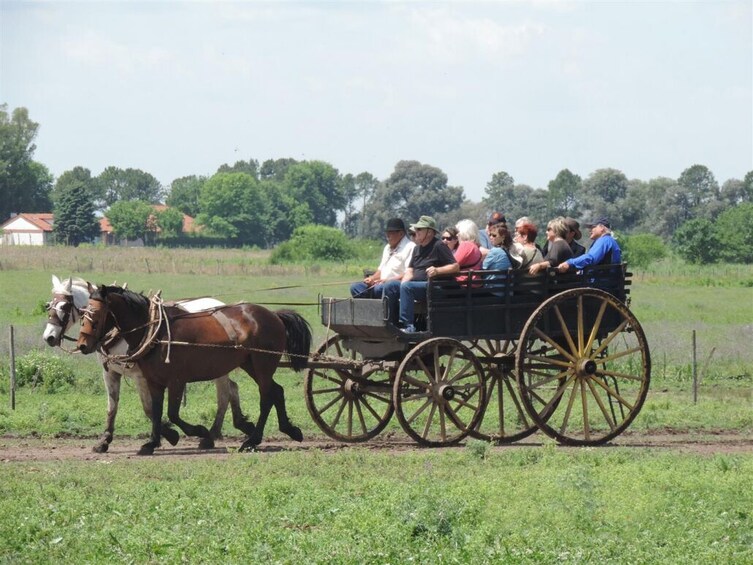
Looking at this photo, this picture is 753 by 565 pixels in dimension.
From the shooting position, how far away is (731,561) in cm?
849

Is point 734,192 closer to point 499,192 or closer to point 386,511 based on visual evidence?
point 499,192

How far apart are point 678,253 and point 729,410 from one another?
49.8 metres

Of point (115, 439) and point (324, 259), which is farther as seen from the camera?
point (324, 259)

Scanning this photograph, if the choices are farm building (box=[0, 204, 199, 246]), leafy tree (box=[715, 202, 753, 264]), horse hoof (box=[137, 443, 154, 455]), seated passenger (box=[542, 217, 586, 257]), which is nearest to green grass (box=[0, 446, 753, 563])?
horse hoof (box=[137, 443, 154, 455])

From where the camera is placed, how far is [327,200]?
131250 mm

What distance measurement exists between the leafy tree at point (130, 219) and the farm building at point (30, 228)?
5.44 metres

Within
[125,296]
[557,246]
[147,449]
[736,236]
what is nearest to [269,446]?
[147,449]

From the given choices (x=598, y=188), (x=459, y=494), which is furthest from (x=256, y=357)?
(x=598, y=188)

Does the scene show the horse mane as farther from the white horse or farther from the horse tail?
the horse tail

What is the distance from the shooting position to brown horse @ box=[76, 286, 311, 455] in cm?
1389

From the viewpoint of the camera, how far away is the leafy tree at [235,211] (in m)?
112

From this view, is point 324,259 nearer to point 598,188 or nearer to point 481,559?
point 598,188

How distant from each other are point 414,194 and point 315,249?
24.7m

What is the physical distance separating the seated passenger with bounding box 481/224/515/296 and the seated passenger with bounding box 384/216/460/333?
23.0 inches
